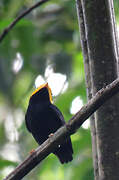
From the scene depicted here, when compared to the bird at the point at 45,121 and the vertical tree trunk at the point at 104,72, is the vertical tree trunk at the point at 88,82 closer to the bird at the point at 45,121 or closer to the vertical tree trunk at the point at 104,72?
the vertical tree trunk at the point at 104,72

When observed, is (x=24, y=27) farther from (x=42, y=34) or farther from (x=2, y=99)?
(x=2, y=99)

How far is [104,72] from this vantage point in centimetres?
257

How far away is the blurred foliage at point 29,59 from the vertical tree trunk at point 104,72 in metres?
2.14

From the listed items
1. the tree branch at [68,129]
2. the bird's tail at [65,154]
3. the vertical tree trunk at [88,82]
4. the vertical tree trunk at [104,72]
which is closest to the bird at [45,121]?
the bird's tail at [65,154]

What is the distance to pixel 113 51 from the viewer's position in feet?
8.52

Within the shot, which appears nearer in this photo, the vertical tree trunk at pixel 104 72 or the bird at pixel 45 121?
the vertical tree trunk at pixel 104 72

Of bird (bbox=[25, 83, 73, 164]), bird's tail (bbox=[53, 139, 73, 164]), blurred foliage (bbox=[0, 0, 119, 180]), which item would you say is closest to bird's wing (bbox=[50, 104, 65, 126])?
bird (bbox=[25, 83, 73, 164])

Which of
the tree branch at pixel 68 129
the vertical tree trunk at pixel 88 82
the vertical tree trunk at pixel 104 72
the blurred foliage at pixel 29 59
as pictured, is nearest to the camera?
the tree branch at pixel 68 129

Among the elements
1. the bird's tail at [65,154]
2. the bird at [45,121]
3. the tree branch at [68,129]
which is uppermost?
the tree branch at [68,129]

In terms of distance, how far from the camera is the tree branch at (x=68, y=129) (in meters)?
2.32

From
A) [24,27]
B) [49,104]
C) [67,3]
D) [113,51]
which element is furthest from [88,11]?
[67,3]

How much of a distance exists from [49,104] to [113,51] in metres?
1.80

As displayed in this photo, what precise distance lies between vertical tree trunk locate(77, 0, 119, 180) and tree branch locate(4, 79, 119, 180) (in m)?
0.21

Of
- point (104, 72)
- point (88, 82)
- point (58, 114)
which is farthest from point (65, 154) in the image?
point (104, 72)
